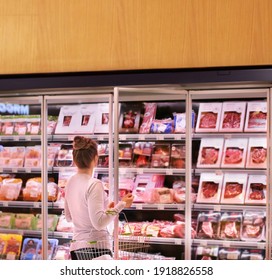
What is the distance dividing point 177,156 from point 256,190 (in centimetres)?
67

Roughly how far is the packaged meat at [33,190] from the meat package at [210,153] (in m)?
1.32

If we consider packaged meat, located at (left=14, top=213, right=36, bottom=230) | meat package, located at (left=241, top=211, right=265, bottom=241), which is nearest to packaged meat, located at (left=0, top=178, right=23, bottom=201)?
packaged meat, located at (left=14, top=213, right=36, bottom=230)

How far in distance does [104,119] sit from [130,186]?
623 millimetres

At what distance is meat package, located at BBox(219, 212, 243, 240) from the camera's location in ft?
12.3

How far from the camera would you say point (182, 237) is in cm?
374

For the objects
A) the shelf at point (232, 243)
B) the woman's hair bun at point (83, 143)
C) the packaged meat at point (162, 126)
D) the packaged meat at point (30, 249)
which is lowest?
the packaged meat at point (30, 249)

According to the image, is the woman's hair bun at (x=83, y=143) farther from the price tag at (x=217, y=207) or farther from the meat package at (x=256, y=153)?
the meat package at (x=256, y=153)

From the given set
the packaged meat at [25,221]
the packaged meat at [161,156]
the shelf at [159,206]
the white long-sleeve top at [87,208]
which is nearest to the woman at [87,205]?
the white long-sleeve top at [87,208]

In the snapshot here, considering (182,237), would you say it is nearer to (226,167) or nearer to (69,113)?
(226,167)

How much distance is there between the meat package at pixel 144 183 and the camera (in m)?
3.82

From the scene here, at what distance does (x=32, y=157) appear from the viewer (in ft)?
12.9

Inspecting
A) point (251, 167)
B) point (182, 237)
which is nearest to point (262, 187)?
point (251, 167)

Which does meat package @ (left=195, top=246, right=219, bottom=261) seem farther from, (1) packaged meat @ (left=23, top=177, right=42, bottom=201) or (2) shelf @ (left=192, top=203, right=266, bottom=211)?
(1) packaged meat @ (left=23, top=177, right=42, bottom=201)

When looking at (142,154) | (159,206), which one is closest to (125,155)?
(142,154)
